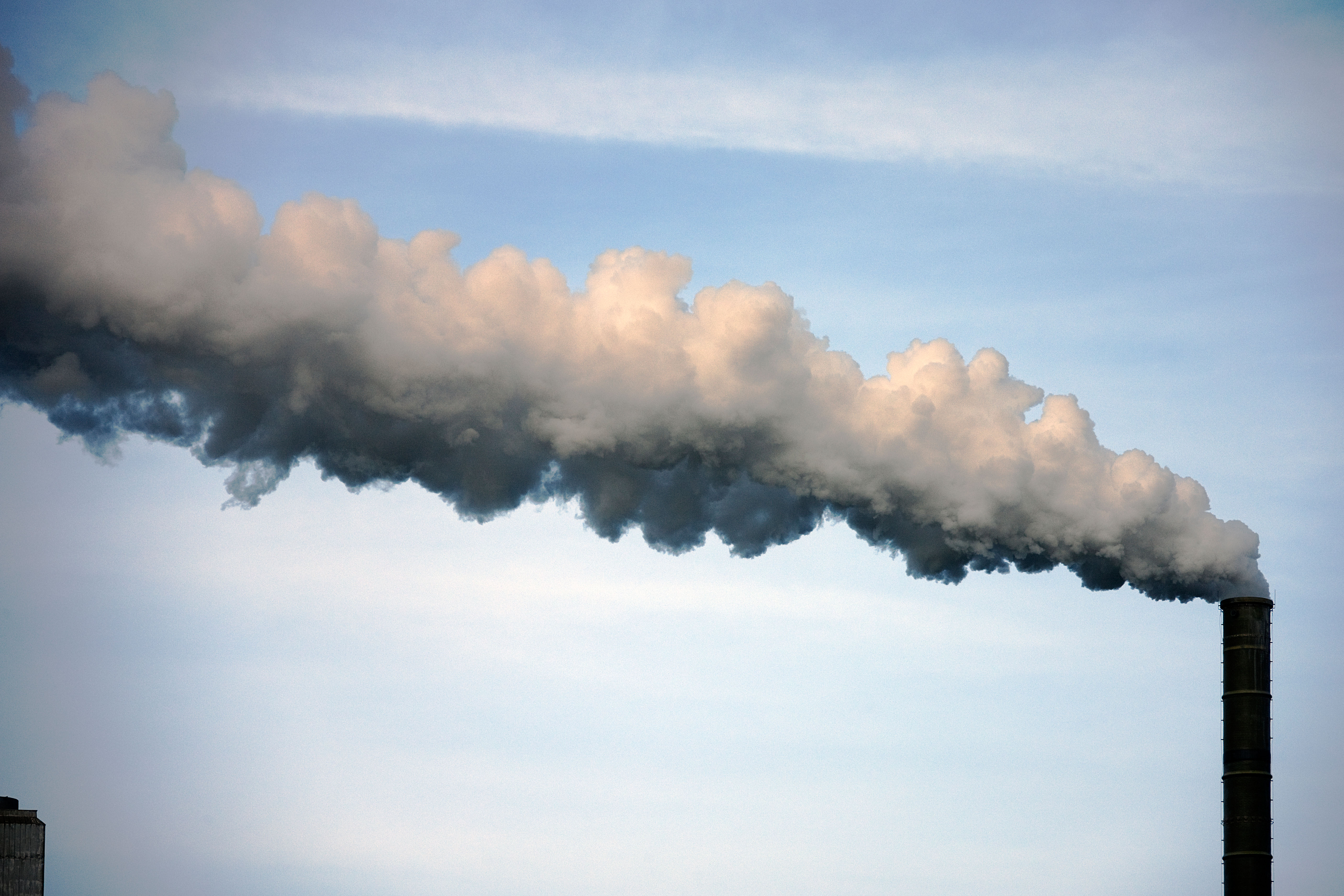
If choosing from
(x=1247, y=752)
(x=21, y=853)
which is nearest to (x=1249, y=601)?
(x=1247, y=752)

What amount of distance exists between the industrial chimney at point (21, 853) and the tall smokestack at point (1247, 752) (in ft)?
130

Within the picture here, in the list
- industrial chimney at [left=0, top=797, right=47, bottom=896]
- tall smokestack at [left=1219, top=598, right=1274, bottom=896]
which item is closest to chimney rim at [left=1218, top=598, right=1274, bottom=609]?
tall smokestack at [left=1219, top=598, right=1274, bottom=896]

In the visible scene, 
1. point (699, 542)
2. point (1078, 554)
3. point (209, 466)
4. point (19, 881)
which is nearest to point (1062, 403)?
point (1078, 554)

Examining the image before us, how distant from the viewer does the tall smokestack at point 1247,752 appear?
38688mm

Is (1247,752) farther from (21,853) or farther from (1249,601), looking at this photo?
(21,853)

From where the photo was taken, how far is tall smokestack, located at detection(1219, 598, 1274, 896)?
3869cm

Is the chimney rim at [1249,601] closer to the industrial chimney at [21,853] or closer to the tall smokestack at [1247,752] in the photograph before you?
the tall smokestack at [1247,752]

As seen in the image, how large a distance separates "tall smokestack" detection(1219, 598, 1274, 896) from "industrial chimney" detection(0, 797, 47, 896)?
1554 inches

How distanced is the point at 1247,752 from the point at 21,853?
40.9 meters

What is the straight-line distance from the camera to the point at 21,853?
164ft

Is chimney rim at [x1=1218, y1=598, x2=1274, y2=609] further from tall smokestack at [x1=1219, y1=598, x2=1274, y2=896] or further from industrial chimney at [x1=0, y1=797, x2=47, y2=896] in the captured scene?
industrial chimney at [x1=0, y1=797, x2=47, y2=896]

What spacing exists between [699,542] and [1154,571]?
13889mm

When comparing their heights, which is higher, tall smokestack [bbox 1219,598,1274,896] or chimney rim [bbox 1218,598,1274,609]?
chimney rim [bbox 1218,598,1274,609]

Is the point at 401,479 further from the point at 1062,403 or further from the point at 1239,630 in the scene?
the point at 1239,630
